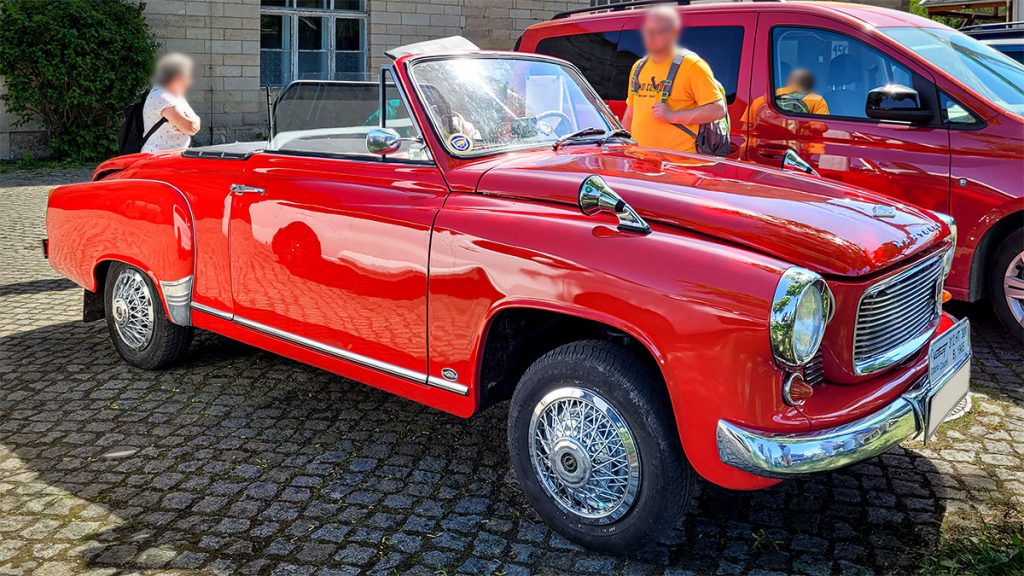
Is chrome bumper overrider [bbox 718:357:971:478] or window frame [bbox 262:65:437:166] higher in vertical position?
window frame [bbox 262:65:437:166]

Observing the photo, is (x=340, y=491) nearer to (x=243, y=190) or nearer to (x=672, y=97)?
(x=243, y=190)

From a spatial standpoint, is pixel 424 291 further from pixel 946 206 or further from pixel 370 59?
pixel 370 59

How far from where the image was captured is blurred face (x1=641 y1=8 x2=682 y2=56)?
598 cm

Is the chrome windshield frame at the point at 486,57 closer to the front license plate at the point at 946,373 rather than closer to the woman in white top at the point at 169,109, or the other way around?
the front license plate at the point at 946,373

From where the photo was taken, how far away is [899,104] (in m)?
6.00

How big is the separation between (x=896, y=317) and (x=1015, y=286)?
112 inches

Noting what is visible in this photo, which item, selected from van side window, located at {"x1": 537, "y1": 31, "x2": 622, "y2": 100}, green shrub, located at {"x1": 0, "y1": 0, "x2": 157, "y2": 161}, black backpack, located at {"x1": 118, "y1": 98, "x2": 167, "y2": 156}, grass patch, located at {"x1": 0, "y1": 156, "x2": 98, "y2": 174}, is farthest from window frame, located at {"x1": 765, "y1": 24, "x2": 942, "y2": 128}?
grass patch, located at {"x1": 0, "y1": 156, "x2": 98, "y2": 174}

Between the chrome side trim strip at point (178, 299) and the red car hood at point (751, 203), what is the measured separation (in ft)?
6.37

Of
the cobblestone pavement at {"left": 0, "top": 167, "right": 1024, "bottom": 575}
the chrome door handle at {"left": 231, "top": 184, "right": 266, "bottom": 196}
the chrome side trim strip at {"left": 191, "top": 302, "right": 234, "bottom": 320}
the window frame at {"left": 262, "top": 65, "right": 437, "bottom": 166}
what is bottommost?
the cobblestone pavement at {"left": 0, "top": 167, "right": 1024, "bottom": 575}

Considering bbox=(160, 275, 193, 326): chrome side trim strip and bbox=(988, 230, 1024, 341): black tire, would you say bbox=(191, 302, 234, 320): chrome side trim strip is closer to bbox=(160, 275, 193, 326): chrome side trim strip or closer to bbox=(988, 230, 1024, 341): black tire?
bbox=(160, 275, 193, 326): chrome side trim strip

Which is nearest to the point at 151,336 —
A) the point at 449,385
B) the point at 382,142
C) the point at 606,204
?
the point at 382,142

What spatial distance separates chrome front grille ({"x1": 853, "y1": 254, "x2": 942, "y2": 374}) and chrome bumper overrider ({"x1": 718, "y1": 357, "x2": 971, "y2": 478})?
9.7 inches

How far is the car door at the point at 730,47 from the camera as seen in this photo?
672cm

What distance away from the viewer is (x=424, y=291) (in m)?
3.81
